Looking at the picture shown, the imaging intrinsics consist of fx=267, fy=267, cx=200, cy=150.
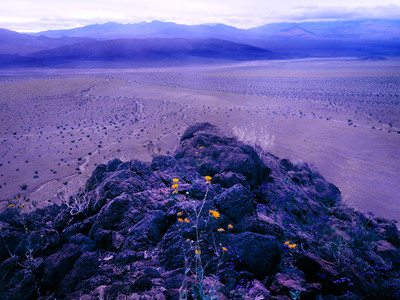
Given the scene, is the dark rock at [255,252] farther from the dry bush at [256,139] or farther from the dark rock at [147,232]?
the dry bush at [256,139]

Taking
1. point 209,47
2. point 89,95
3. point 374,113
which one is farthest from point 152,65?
point 374,113

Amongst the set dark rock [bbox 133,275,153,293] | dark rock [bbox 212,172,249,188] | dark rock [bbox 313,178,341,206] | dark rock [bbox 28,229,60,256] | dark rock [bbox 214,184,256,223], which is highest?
dark rock [bbox 214,184,256,223]

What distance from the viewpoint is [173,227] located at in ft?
12.3

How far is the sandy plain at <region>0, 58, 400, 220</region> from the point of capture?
401 inches

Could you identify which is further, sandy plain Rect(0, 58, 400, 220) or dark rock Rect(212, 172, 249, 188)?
sandy plain Rect(0, 58, 400, 220)

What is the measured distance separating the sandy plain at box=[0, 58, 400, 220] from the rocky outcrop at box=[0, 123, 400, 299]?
2899 millimetres

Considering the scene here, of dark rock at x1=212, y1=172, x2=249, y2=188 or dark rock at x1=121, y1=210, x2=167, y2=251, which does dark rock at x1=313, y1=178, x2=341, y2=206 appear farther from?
dark rock at x1=121, y1=210, x2=167, y2=251

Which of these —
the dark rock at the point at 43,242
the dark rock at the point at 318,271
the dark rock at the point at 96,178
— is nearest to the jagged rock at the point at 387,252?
the dark rock at the point at 318,271

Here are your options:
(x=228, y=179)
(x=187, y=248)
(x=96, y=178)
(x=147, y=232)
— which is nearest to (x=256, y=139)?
(x=228, y=179)

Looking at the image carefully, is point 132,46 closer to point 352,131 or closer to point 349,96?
point 349,96

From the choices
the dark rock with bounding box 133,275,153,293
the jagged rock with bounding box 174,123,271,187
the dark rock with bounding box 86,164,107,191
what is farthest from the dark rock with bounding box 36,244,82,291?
the jagged rock with bounding box 174,123,271,187

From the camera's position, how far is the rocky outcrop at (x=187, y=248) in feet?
9.68

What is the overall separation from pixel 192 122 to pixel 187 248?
15.3 meters

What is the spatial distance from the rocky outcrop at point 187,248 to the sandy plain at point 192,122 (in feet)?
9.51
